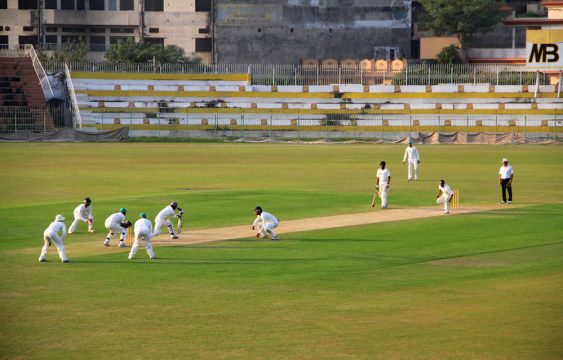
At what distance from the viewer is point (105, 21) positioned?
91125 millimetres

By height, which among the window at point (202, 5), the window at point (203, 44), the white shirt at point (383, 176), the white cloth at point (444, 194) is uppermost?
the window at point (202, 5)

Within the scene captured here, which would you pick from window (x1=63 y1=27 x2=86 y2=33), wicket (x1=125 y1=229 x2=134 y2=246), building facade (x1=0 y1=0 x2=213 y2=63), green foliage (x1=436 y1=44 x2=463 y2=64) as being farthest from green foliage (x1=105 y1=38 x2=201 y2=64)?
wicket (x1=125 y1=229 x2=134 y2=246)

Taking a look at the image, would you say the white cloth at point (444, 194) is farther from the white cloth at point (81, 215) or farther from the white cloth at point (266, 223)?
the white cloth at point (81, 215)

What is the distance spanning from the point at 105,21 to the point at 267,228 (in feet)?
208

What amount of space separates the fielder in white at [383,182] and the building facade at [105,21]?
173 feet

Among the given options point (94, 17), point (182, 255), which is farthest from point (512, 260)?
point (94, 17)

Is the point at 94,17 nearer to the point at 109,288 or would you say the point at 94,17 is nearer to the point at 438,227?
the point at 438,227

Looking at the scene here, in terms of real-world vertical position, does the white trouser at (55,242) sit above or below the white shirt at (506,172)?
below

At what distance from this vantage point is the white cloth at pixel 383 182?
124ft

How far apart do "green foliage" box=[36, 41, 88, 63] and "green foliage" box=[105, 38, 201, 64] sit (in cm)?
213

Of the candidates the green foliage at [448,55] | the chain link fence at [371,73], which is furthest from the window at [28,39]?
the green foliage at [448,55]

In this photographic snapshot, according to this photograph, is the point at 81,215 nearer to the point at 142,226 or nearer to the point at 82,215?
the point at 82,215

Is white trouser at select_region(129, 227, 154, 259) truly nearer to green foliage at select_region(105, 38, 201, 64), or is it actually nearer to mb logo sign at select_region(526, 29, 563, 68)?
mb logo sign at select_region(526, 29, 563, 68)

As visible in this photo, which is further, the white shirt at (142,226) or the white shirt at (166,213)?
the white shirt at (166,213)
